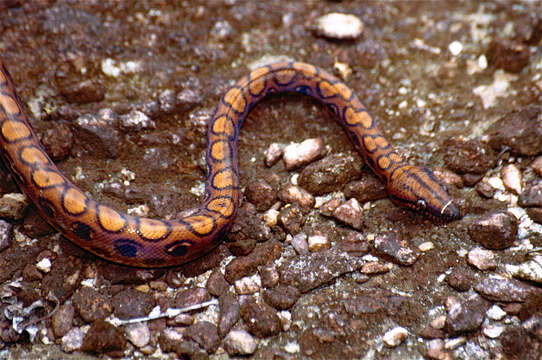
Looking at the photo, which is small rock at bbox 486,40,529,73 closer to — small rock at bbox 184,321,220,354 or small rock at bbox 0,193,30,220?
small rock at bbox 184,321,220,354

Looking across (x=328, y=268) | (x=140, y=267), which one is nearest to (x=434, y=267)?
(x=328, y=268)

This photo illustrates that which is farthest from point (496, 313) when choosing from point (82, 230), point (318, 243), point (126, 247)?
point (82, 230)

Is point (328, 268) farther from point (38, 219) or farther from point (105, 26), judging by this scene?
point (105, 26)

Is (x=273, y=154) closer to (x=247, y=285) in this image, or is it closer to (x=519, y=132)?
(x=247, y=285)

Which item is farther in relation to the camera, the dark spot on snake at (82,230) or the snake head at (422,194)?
the snake head at (422,194)

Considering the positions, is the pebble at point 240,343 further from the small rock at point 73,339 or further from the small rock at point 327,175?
the small rock at point 327,175

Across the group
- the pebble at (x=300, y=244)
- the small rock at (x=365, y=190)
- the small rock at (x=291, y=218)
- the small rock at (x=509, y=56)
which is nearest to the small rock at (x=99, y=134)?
the small rock at (x=291, y=218)

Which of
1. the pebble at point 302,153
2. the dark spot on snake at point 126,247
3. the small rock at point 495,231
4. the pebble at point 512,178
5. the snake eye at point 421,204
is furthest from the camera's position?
Answer: the pebble at point 302,153
